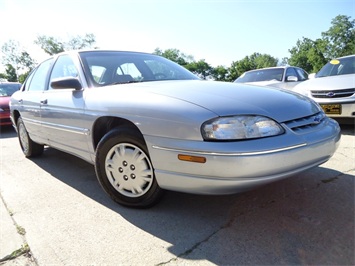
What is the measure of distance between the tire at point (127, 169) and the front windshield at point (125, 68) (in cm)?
67

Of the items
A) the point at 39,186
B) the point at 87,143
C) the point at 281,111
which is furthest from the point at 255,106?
the point at 39,186

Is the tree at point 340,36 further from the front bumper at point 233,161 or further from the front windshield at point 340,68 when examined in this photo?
the front bumper at point 233,161

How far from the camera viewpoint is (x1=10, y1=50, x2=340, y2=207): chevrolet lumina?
67.6 inches

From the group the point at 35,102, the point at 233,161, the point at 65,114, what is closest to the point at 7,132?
the point at 35,102

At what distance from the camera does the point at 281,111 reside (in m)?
1.92

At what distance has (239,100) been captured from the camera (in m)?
1.93

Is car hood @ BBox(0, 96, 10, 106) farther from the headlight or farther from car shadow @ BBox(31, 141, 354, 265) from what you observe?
the headlight

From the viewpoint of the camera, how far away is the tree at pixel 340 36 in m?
47.7

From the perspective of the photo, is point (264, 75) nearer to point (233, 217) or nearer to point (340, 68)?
point (340, 68)

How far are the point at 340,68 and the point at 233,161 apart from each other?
17.1 feet

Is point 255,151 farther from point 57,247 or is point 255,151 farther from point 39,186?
point 39,186

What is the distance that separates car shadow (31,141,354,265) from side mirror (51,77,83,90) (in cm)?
103

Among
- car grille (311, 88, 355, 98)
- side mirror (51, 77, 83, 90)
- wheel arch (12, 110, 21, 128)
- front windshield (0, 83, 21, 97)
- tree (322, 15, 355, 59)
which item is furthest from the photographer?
tree (322, 15, 355, 59)

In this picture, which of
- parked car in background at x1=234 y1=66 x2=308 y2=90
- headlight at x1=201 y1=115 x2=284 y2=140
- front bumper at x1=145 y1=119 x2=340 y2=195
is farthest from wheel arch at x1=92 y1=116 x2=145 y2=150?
parked car in background at x1=234 y1=66 x2=308 y2=90
